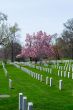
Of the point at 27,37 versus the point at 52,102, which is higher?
the point at 27,37

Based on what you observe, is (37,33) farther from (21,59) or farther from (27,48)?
(21,59)

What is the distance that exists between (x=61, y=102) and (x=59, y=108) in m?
2.07

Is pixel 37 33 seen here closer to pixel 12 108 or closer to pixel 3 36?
pixel 3 36

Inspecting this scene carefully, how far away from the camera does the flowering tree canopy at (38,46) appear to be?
85750 mm

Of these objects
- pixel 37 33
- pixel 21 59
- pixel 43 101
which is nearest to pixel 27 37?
pixel 37 33

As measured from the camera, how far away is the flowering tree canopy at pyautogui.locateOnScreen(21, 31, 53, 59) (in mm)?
85750

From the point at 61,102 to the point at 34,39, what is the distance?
2829 inches

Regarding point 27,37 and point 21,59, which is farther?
point 21,59

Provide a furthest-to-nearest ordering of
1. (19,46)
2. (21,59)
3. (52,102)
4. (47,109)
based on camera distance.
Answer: (19,46) → (21,59) → (52,102) → (47,109)

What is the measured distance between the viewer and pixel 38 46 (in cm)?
8662

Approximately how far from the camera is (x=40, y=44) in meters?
87.0

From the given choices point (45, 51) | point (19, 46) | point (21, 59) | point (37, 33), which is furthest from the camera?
point (19, 46)

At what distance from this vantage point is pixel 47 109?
16.5 m

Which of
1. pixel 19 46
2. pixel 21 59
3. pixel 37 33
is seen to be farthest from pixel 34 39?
pixel 19 46
